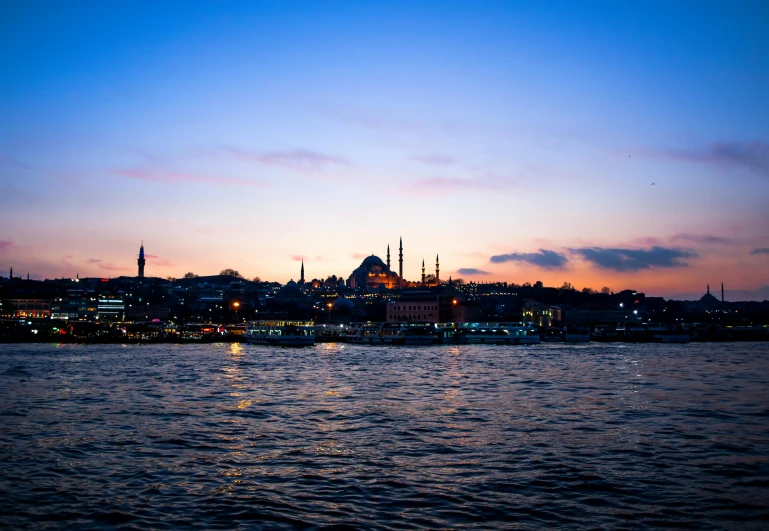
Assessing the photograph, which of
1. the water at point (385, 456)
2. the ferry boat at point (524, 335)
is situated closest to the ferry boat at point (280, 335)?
the ferry boat at point (524, 335)

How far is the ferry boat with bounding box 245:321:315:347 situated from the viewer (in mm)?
69250

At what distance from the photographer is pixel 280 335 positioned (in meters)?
72.2

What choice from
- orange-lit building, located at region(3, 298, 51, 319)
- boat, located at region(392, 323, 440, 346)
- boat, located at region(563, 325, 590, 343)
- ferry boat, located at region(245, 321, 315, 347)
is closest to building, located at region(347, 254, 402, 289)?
orange-lit building, located at region(3, 298, 51, 319)

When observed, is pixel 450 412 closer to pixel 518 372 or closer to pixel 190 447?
pixel 190 447

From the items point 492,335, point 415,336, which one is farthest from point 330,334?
point 492,335

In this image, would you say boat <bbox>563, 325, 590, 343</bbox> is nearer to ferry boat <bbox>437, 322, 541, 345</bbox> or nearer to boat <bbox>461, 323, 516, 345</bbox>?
ferry boat <bbox>437, 322, 541, 345</bbox>

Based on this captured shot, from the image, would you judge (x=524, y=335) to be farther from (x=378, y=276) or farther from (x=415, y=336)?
(x=378, y=276)

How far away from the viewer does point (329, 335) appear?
91.7 metres

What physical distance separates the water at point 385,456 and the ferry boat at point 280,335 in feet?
135

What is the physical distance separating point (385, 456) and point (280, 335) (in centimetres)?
5931

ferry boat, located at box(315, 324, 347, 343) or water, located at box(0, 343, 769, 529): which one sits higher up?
ferry boat, located at box(315, 324, 347, 343)

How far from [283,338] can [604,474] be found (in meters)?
58.6

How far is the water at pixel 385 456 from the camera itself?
33.6 ft

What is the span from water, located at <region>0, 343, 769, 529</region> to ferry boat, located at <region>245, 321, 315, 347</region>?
41224 mm
